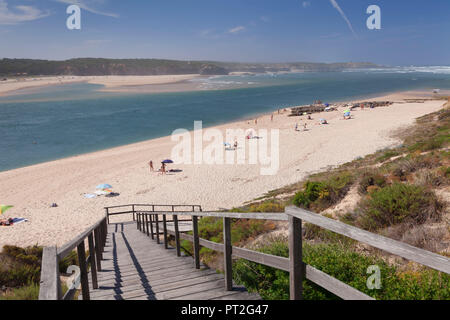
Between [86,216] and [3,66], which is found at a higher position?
[3,66]

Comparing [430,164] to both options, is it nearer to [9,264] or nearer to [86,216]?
[9,264]

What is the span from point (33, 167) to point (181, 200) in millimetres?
16699

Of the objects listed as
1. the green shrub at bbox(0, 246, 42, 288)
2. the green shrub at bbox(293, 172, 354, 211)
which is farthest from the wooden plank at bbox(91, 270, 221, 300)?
the green shrub at bbox(293, 172, 354, 211)

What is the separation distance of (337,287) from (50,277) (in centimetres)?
178

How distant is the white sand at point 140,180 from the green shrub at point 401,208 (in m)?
10.7

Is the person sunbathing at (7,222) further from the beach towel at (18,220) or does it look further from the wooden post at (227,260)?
the wooden post at (227,260)

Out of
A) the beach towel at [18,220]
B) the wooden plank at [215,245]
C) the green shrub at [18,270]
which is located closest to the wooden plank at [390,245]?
the wooden plank at [215,245]

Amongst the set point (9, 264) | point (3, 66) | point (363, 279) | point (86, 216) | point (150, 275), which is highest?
point (3, 66)

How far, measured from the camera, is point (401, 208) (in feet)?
21.0

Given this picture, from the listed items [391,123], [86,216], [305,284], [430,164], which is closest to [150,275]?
[305,284]

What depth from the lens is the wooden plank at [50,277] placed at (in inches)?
72.0

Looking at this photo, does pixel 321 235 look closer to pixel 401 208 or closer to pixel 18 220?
pixel 401 208

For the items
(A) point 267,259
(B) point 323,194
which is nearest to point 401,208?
(B) point 323,194

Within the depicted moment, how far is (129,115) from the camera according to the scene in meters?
56.2
